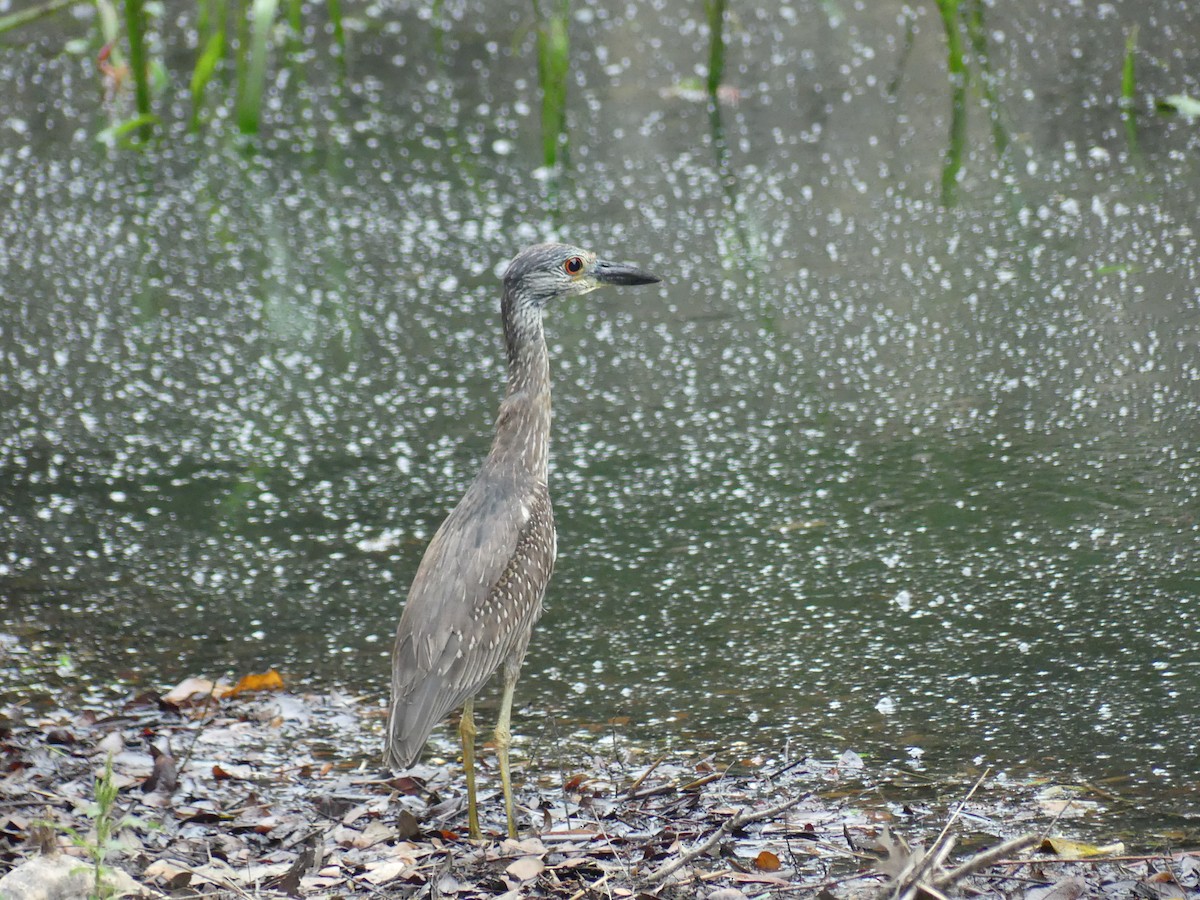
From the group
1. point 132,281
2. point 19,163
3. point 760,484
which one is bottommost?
point 760,484

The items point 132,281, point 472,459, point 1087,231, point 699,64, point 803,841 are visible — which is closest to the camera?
point 803,841

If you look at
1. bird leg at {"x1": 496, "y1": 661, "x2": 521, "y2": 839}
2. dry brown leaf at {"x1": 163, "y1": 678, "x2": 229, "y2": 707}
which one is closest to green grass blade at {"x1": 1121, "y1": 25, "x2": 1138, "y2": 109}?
bird leg at {"x1": 496, "y1": 661, "x2": 521, "y2": 839}

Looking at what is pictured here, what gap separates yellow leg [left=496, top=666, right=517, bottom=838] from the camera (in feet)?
11.2

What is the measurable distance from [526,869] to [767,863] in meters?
0.51

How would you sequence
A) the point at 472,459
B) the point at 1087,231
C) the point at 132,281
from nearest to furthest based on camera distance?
the point at 472,459, the point at 1087,231, the point at 132,281

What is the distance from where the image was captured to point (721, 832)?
2943mm

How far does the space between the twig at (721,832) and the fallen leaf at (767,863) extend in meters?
0.09

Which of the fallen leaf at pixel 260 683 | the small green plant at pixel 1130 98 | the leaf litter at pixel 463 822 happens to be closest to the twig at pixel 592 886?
the leaf litter at pixel 463 822

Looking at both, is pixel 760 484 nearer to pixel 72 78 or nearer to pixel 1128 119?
pixel 1128 119

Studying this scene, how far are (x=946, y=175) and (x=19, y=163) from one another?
17.5 feet

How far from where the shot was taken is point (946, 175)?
24.4 feet

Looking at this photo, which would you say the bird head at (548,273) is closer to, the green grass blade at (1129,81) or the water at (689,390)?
the water at (689,390)

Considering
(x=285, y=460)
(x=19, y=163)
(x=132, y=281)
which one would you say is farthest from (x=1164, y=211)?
(x=19, y=163)

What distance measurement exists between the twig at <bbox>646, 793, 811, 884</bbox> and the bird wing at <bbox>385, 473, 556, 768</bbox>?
71cm
